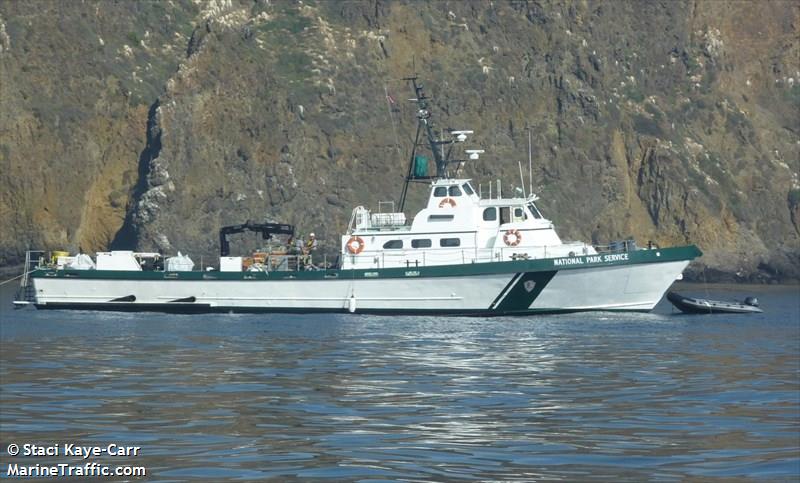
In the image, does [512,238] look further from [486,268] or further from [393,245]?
[393,245]

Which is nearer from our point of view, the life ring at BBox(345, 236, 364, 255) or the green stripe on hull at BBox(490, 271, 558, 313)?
the green stripe on hull at BBox(490, 271, 558, 313)

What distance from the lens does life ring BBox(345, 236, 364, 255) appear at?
53031 mm

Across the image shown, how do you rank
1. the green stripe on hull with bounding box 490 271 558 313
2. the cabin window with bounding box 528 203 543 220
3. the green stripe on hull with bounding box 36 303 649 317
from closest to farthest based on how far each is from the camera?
the green stripe on hull with bounding box 490 271 558 313 < the green stripe on hull with bounding box 36 303 649 317 < the cabin window with bounding box 528 203 543 220

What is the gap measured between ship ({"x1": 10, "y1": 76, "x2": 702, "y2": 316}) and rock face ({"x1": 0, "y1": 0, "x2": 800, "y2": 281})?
36370 mm

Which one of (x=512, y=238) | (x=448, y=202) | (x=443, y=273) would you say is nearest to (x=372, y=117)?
(x=448, y=202)

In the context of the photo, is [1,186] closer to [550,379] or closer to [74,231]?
[74,231]

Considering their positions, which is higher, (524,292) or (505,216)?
(505,216)

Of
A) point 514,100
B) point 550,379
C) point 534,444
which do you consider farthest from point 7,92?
point 534,444

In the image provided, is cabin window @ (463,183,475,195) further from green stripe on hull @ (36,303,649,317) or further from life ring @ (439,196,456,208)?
green stripe on hull @ (36,303,649,317)

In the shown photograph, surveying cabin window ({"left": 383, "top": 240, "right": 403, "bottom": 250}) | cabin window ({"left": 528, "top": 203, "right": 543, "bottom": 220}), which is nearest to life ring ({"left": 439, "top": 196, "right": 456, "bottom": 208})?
cabin window ({"left": 383, "top": 240, "right": 403, "bottom": 250})

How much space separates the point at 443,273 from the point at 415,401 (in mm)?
26670

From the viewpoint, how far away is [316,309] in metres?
53.4

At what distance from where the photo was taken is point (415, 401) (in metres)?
23.8

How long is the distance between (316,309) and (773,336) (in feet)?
64.3
